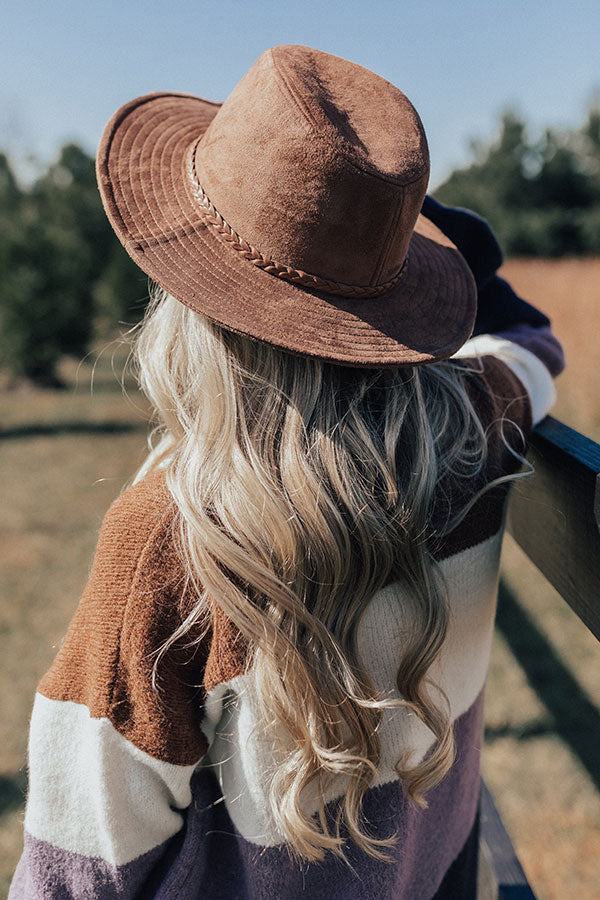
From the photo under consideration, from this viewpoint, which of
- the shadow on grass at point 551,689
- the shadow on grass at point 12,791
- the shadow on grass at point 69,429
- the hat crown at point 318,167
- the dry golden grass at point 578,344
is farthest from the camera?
the shadow on grass at point 69,429

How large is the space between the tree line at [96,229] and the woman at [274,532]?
825 mm

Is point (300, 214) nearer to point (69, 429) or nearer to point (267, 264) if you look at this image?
point (267, 264)

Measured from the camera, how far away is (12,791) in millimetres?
2787

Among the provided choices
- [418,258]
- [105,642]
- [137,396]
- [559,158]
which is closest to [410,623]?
[105,642]

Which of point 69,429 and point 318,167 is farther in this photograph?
point 69,429

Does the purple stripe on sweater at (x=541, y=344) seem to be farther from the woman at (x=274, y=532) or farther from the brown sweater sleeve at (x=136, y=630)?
the brown sweater sleeve at (x=136, y=630)

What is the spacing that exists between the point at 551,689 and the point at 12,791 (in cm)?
243

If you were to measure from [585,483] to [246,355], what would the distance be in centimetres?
52

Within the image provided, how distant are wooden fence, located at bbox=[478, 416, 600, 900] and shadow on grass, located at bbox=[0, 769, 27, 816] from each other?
2.43 meters

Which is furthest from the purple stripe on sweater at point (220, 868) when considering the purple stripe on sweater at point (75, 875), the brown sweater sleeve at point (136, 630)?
the brown sweater sleeve at point (136, 630)

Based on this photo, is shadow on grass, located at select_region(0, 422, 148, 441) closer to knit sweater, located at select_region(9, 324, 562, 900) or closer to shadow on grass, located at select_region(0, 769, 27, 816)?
shadow on grass, located at select_region(0, 769, 27, 816)

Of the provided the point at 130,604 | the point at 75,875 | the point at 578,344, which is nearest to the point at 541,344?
the point at 130,604

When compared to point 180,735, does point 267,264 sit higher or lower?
higher

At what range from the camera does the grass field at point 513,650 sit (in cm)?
253
